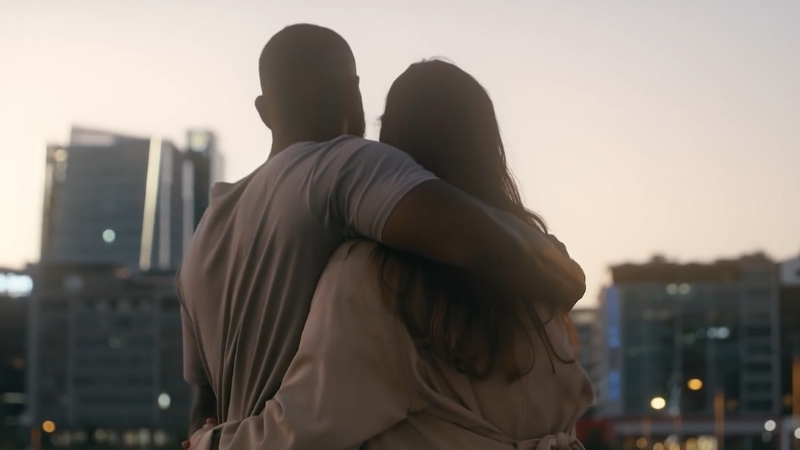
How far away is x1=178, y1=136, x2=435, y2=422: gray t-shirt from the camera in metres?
1.50

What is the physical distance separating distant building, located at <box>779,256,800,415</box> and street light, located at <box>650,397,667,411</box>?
8.95 m

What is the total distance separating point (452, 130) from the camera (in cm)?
168

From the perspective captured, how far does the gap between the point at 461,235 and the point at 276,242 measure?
0.81 feet

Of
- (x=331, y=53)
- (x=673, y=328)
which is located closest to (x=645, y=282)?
(x=673, y=328)

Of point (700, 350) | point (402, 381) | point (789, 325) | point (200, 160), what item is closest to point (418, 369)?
point (402, 381)

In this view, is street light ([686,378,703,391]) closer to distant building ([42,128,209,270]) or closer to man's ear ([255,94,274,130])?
distant building ([42,128,209,270])

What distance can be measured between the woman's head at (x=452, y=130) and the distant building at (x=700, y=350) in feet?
311

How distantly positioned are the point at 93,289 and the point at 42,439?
13382 millimetres

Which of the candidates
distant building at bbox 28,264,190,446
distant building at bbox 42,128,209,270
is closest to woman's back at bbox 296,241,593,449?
distant building at bbox 28,264,190,446

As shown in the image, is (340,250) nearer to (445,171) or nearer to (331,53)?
(445,171)

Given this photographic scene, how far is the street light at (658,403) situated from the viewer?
9600 cm

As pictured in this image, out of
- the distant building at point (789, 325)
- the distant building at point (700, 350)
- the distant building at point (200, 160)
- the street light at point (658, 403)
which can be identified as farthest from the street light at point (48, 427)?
the distant building at point (200, 160)

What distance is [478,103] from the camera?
1.72 m

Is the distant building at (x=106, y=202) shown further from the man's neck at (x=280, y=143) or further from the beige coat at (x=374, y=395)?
the beige coat at (x=374, y=395)
